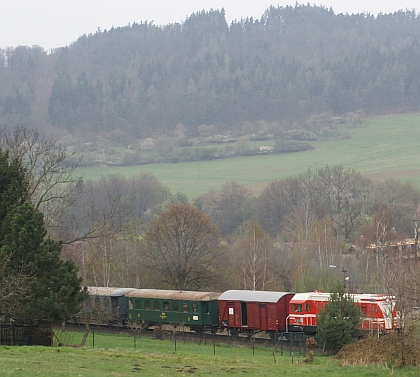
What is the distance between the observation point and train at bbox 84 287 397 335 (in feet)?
132

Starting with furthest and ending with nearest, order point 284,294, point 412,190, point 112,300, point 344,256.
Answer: point 412,190 → point 344,256 → point 112,300 → point 284,294

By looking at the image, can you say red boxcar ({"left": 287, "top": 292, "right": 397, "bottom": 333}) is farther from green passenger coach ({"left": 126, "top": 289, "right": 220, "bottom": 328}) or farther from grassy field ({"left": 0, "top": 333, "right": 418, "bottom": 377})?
grassy field ({"left": 0, "top": 333, "right": 418, "bottom": 377})

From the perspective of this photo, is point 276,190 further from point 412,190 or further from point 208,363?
point 208,363

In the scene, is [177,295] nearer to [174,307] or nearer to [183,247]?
[174,307]

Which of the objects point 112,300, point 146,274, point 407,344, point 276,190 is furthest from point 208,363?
point 276,190

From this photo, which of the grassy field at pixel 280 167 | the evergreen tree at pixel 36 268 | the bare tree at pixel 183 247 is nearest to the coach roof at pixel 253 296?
the evergreen tree at pixel 36 268

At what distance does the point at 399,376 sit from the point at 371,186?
100411mm

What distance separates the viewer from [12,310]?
106ft

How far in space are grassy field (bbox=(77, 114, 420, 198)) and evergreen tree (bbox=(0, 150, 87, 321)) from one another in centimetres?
10739

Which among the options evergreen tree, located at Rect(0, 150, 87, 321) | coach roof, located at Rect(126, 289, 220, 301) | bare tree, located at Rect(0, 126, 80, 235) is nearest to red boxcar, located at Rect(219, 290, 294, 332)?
coach roof, located at Rect(126, 289, 220, 301)

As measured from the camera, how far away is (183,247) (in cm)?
6169

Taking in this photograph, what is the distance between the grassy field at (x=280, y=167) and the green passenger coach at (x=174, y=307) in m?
93.8


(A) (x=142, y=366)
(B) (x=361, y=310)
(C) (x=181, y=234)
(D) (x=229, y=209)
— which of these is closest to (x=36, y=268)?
(A) (x=142, y=366)

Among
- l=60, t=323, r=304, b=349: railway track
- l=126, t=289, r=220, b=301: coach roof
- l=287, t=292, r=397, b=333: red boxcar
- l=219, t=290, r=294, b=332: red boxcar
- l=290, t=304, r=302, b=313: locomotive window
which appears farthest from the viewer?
l=126, t=289, r=220, b=301: coach roof
